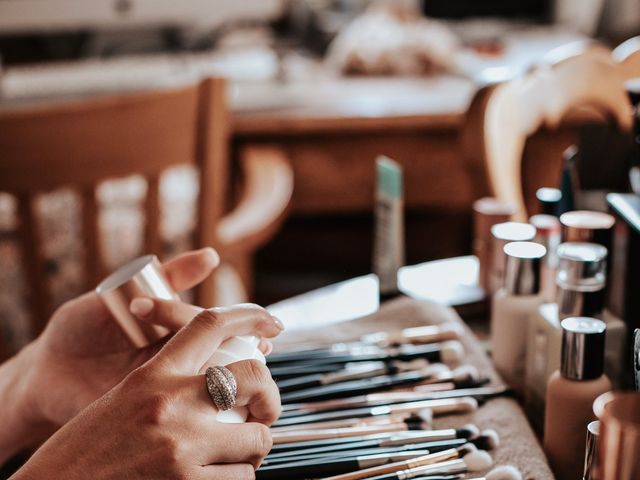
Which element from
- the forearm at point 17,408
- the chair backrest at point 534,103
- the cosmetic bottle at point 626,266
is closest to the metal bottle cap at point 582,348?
the cosmetic bottle at point 626,266

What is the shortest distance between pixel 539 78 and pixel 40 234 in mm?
669

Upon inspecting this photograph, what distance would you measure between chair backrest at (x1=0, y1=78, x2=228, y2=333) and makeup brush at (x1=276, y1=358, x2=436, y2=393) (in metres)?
0.45

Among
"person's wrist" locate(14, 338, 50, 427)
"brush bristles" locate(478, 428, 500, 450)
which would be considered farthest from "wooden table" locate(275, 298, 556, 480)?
"person's wrist" locate(14, 338, 50, 427)

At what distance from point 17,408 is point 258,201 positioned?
0.75m

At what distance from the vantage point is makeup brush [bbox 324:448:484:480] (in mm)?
494

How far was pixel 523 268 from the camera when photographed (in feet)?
2.04

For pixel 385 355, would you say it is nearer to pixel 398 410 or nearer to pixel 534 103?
pixel 398 410

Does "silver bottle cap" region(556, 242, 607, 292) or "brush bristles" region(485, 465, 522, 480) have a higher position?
"silver bottle cap" region(556, 242, 607, 292)

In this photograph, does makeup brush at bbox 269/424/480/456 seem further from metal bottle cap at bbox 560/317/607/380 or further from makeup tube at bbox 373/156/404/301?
makeup tube at bbox 373/156/404/301

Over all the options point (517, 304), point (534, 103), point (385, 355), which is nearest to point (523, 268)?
point (517, 304)

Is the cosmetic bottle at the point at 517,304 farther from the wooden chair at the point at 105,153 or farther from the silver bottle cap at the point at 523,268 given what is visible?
the wooden chair at the point at 105,153

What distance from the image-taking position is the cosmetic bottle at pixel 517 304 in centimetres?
62

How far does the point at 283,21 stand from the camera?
2.24 m

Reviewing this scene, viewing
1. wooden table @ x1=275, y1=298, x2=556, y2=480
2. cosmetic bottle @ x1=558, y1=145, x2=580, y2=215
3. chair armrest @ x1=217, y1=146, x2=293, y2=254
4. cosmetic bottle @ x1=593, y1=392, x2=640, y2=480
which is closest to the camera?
cosmetic bottle @ x1=593, y1=392, x2=640, y2=480
